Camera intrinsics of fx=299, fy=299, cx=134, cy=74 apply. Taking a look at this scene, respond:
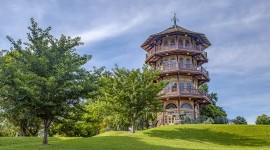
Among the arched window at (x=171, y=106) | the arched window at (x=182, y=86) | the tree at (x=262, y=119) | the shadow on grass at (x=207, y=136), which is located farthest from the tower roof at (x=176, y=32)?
the tree at (x=262, y=119)

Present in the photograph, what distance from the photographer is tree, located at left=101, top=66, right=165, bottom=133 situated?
31.5 m

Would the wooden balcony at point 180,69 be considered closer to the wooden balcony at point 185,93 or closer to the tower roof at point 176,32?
the wooden balcony at point 185,93

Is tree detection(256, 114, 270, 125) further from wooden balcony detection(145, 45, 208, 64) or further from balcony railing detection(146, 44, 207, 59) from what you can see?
balcony railing detection(146, 44, 207, 59)

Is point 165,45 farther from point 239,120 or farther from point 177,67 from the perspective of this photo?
point 239,120

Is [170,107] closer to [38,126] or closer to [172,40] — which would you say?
[172,40]

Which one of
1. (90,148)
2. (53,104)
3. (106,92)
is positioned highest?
(106,92)

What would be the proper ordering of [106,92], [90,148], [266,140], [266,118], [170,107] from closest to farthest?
[90,148], [266,140], [106,92], [170,107], [266,118]

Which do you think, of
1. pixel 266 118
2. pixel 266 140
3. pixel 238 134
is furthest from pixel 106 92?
pixel 266 118

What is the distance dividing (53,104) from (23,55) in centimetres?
442

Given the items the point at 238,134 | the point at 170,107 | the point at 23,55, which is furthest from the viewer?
the point at 170,107

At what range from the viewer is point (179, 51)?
43.7 metres

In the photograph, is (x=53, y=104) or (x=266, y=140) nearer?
(x=53, y=104)

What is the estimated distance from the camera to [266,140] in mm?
27594

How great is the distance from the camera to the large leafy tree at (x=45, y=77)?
19.8m
